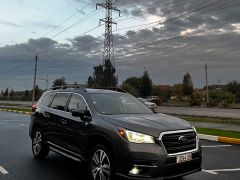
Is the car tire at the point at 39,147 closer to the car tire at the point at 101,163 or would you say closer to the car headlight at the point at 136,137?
the car tire at the point at 101,163

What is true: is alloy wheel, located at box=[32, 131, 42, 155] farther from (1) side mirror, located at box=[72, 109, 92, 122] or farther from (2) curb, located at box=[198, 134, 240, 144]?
(2) curb, located at box=[198, 134, 240, 144]

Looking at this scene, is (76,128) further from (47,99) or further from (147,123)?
(47,99)

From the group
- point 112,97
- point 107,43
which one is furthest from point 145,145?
point 107,43

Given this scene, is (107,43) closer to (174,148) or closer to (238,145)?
(238,145)

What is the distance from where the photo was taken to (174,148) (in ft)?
19.4

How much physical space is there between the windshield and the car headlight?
3.42 feet

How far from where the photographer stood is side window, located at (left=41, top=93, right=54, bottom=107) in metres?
9.10

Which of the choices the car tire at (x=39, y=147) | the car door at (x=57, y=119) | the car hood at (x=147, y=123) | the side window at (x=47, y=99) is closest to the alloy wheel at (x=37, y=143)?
the car tire at (x=39, y=147)

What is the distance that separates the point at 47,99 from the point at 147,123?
12.8ft

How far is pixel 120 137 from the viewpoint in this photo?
5.95 meters

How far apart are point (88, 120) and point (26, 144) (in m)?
5.45

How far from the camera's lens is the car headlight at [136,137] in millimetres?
5828

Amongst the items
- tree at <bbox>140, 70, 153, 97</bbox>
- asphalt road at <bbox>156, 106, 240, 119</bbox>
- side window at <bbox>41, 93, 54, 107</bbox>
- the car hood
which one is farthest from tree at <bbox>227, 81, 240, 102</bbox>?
the car hood

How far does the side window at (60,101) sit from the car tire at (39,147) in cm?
92
